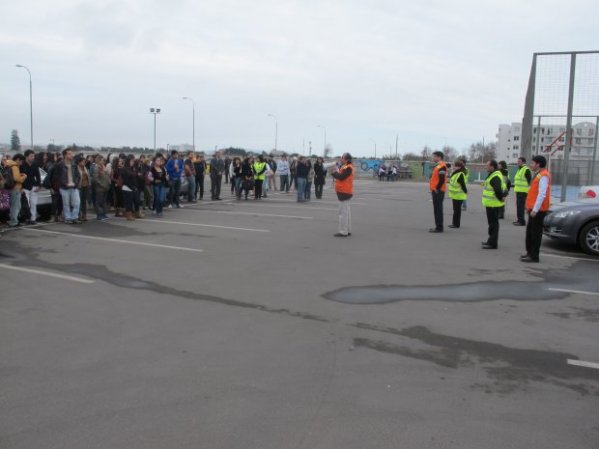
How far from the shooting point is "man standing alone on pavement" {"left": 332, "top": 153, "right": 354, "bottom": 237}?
38.0 ft

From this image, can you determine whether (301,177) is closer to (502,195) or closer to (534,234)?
(502,195)

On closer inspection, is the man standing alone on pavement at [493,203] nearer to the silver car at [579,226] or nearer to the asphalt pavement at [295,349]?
the asphalt pavement at [295,349]

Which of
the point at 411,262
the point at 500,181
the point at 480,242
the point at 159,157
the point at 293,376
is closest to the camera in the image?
→ the point at 293,376

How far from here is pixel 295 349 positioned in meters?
4.97

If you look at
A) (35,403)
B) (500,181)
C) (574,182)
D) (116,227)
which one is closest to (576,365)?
(35,403)

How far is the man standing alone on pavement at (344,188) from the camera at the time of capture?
1159 centimetres

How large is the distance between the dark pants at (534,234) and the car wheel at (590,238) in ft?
5.10

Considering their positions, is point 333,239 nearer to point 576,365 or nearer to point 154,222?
point 154,222

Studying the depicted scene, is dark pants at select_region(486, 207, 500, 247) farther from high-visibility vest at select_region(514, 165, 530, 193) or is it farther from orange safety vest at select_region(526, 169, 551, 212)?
high-visibility vest at select_region(514, 165, 530, 193)

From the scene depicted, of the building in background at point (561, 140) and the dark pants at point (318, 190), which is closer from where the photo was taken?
the building in background at point (561, 140)

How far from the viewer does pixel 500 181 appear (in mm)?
10648

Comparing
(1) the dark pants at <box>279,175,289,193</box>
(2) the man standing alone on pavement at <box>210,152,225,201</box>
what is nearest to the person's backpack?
(2) the man standing alone on pavement at <box>210,152,225,201</box>

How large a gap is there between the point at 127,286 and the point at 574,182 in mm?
18244

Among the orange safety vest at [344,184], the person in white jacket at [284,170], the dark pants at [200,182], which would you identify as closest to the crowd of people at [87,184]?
the dark pants at [200,182]
